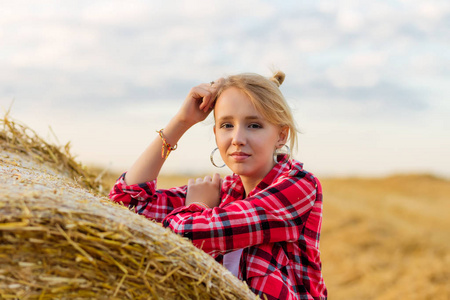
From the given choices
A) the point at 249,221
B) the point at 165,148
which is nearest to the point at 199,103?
the point at 165,148

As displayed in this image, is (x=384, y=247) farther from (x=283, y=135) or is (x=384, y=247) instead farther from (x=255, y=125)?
(x=255, y=125)

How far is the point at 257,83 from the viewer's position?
7.10 feet

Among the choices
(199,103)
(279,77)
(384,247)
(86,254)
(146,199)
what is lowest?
(384,247)

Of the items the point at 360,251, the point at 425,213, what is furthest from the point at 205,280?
the point at 425,213

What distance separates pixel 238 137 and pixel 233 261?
503mm

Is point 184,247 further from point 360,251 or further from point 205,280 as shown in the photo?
point 360,251

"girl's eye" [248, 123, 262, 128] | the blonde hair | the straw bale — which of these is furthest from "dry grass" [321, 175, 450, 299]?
the straw bale

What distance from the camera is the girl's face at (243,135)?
204 cm

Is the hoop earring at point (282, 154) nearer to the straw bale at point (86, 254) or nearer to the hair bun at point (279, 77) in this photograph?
the hair bun at point (279, 77)

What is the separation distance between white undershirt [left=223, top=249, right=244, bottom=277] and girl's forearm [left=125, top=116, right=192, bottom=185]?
650 millimetres

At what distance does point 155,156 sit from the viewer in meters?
2.35

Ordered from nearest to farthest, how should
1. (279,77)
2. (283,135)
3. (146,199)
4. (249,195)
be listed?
(249,195), (283,135), (146,199), (279,77)

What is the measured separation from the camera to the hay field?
17.4ft

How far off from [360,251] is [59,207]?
18.5ft
